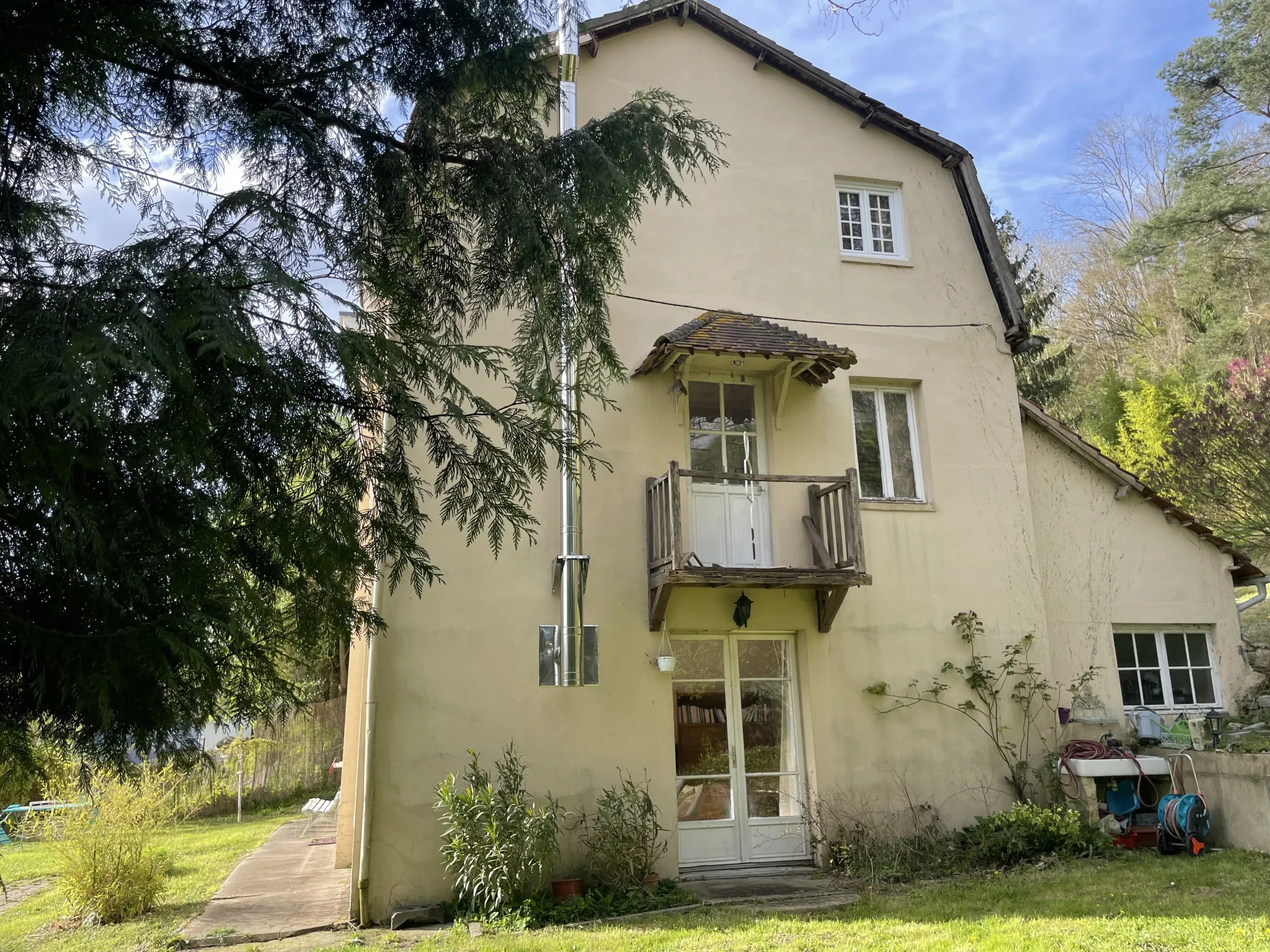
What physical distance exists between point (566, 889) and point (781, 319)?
652cm

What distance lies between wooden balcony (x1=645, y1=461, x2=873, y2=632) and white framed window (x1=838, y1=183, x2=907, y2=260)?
3408 mm

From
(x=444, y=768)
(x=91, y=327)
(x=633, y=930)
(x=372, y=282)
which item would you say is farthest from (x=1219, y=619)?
(x=91, y=327)

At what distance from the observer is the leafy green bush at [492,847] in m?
8.02

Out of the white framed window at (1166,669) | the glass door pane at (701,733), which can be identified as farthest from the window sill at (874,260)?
the white framed window at (1166,669)

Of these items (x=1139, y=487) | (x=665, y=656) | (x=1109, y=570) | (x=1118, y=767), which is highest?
(x=1139, y=487)

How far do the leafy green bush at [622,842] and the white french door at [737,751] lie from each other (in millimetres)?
893

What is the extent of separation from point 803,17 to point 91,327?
337cm

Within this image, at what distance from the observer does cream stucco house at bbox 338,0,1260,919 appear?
9.11 meters

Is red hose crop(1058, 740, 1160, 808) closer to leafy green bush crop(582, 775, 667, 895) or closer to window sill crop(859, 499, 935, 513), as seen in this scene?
window sill crop(859, 499, 935, 513)

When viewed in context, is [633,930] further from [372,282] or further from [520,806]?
[372,282]

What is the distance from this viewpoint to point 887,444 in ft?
36.8

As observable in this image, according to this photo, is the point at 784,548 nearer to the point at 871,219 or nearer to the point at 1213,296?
the point at 871,219

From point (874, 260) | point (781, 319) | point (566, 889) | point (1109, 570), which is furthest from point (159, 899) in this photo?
point (1109, 570)

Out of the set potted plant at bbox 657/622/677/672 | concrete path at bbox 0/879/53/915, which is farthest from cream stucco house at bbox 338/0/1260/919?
concrete path at bbox 0/879/53/915
